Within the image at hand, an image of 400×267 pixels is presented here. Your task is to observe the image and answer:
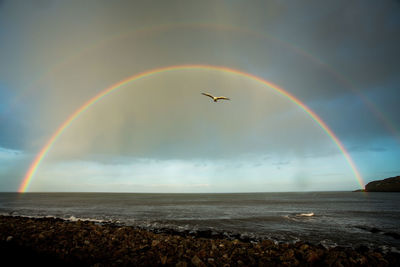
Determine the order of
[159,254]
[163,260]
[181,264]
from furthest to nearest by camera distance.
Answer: [159,254] < [163,260] < [181,264]

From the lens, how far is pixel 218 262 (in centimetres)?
1211

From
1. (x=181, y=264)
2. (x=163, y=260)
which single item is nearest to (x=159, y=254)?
(x=163, y=260)

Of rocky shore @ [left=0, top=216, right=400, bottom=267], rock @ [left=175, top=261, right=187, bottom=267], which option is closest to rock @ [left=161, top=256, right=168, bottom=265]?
rocky shore @ [left=0, top=216, right=400, bottom=267]

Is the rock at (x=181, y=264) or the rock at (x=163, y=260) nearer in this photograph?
the rock at (x=181, y=264)

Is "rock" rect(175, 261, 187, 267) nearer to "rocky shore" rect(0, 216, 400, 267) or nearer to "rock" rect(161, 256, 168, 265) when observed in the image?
"rocky shore" rect(0, 216, 400, 267)

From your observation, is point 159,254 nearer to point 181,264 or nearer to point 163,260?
point 163,260

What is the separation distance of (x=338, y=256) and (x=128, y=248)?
12523 mm

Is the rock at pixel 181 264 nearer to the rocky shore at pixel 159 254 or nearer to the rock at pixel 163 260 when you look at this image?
the rocky shore at pixel 159 254

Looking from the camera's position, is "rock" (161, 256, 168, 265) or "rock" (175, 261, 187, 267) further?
"rock" (161, 256, 168, 265)

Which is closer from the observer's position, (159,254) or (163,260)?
(163,260)

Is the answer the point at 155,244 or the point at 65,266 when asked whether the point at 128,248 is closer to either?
the point at 155,244

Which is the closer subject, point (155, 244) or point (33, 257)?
point (33, 257)

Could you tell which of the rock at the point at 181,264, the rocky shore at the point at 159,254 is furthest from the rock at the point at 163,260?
the rock at the point at 181,264

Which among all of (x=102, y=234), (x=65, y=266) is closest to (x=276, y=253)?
Result: (x=65, y=266)
